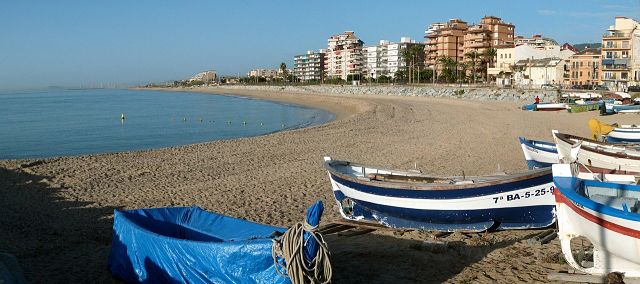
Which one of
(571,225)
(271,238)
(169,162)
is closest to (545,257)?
(571,225)

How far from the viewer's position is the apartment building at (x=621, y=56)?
6300cm

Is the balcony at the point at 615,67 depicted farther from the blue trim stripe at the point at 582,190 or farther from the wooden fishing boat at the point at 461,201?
the blue trim stripe at the point at 582,190

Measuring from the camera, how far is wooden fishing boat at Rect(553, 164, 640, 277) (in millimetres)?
5605

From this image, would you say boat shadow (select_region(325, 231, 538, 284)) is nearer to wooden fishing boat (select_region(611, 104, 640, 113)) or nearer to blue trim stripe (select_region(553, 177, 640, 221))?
blue trim stripe (select_region(553, 177, 640, 221))

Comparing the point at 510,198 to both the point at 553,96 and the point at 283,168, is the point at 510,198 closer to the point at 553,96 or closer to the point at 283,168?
the point at 283,168

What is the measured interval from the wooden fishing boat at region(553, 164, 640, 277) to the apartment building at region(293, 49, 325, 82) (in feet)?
472

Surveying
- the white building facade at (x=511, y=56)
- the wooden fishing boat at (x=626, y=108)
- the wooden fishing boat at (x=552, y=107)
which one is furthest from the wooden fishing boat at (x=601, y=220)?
the white building facade at (x=511, y=56)

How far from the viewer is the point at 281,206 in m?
11.2

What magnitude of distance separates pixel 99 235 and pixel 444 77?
288ft

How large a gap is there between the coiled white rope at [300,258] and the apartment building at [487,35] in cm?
9446

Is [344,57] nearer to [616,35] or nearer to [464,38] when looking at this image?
[464,38]

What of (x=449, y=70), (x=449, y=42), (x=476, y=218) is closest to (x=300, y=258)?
(x=476, y=218)

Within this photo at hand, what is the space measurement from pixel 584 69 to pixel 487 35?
2608 centimetres

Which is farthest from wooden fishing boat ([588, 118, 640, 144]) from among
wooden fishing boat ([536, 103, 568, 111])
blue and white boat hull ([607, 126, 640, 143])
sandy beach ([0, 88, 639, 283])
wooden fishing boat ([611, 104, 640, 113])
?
wooden fishing boat ([536, 103, 568, 111])
